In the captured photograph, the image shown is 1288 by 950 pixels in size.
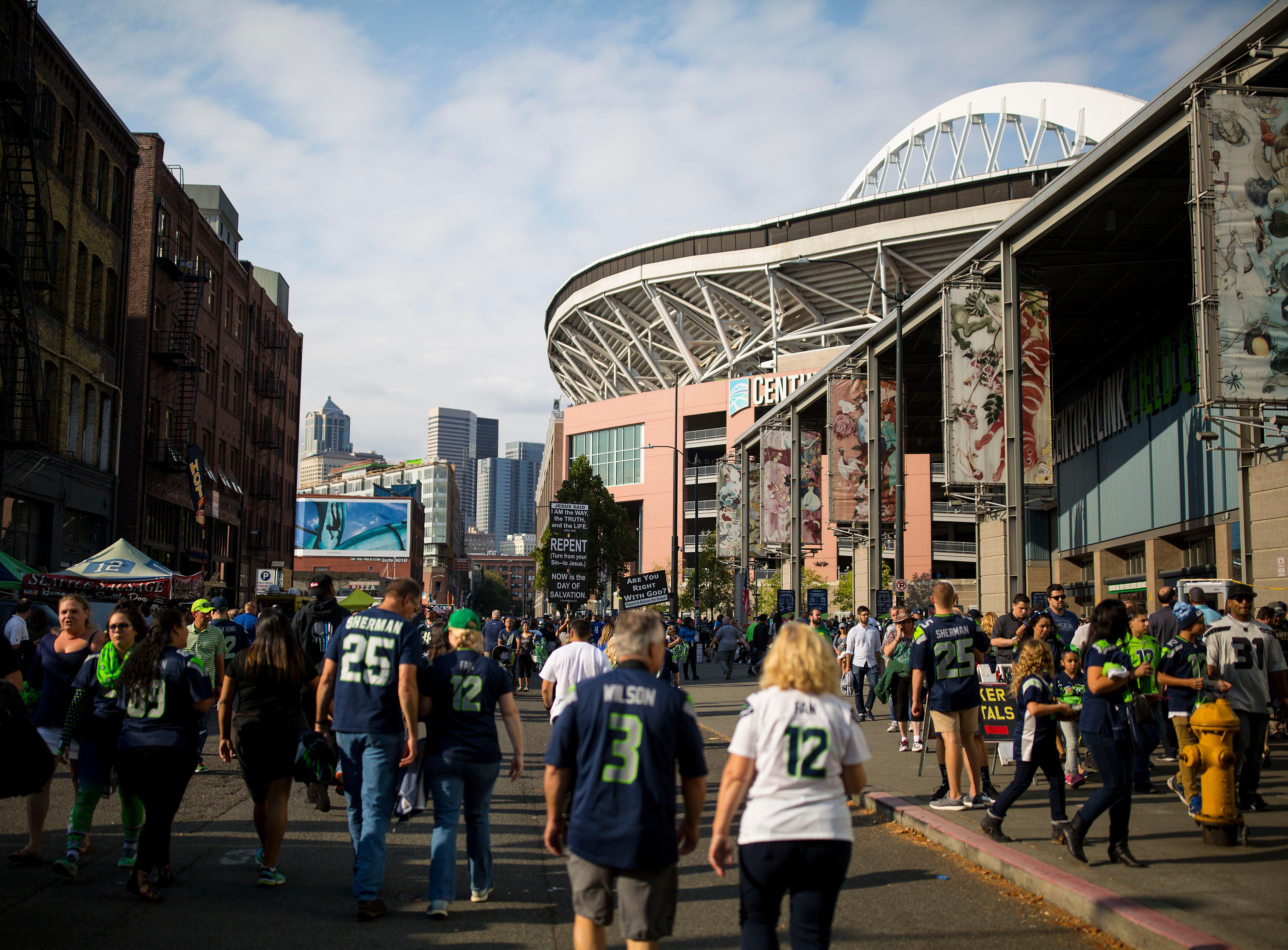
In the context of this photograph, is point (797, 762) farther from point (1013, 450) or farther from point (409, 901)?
point (1013, 450)

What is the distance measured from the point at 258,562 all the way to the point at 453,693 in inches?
2081

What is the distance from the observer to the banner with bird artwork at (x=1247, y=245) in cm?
1549

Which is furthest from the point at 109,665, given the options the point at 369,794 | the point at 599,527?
the point at 599,527

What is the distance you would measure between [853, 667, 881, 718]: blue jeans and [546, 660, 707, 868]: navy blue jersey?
1353 centimetres

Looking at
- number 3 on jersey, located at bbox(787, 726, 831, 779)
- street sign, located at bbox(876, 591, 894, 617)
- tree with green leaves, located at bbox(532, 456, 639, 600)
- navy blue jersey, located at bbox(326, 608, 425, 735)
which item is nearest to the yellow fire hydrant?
number 3 on jersey, located at bbox(787, 726, 831, 779)

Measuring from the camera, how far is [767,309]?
77.1 metres

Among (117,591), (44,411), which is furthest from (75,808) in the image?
(44,411)

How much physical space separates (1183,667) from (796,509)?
31738 millimetres

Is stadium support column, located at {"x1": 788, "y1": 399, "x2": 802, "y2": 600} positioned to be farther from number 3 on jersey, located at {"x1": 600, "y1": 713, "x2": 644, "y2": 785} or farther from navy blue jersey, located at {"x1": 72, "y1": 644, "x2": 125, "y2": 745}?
number 3 on jersey, located at {"x1": 600, "y1": 713, "x2": 644, "y2": 785}

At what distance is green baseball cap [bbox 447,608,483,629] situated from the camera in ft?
22.5

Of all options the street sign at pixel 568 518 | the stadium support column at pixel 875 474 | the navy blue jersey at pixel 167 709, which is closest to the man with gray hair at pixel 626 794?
the navy blue jersey at pixel 167 709

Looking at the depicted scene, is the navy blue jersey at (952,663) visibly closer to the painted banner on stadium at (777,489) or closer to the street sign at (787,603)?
the street sign at (787,603)

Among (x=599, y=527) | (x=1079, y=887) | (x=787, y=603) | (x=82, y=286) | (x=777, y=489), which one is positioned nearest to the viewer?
(x=1079, y=887)

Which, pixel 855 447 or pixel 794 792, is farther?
pixel 855 447
